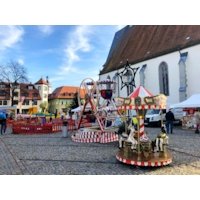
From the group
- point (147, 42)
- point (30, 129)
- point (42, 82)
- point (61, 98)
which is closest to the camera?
point (30, 129)

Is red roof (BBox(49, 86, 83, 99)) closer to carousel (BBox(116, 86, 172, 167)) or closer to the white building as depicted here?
the white building

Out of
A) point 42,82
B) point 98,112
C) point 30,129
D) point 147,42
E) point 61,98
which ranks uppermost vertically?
point 42,82

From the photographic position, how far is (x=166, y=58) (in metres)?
30.1

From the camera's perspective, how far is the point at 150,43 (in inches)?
1373

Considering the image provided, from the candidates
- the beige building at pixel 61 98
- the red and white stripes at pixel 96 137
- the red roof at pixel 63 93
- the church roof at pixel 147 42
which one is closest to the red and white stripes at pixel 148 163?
the red and white stripes at pixel 96 137

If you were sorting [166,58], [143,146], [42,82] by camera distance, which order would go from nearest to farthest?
1. [143,146]
2. [166,58]
3. [42,82]

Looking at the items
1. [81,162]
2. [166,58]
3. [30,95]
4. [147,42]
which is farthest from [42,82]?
[81,162]

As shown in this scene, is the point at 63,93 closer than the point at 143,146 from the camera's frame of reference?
No

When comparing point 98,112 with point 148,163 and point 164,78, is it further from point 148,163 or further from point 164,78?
point 164,78

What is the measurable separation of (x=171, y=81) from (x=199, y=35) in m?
5.62

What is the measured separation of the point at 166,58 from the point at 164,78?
233 centimetres

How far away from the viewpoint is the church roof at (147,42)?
92.2 ft

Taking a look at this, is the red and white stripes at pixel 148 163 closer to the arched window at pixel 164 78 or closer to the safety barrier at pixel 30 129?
the safety barrier at pixel 30 129

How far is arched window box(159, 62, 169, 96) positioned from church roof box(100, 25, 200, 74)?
150 centimetres
